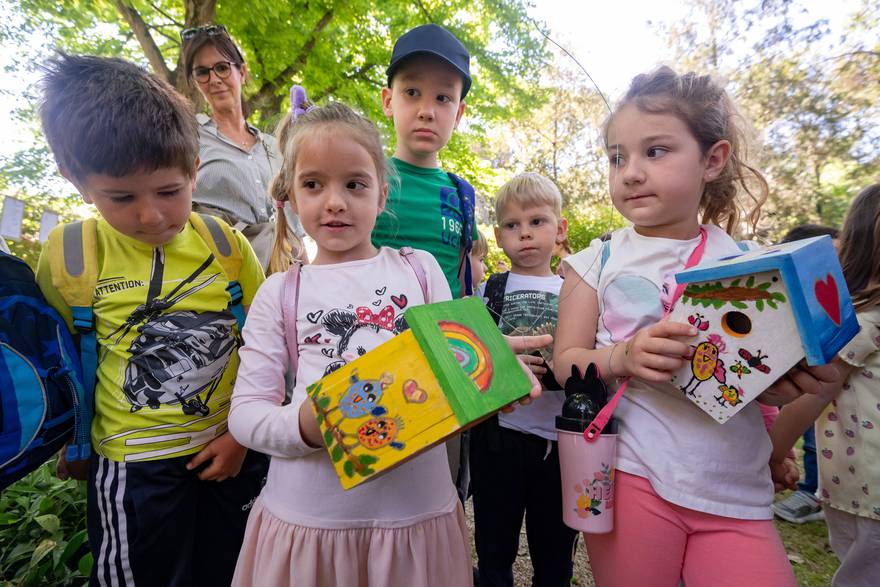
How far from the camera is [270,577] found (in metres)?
1.20

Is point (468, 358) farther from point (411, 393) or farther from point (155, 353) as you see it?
point (155, 353)

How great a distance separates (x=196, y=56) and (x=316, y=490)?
10.2 feet

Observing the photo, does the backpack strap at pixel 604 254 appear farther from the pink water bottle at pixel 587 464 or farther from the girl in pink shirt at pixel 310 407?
the girl in pink shirt at pixel 310 407

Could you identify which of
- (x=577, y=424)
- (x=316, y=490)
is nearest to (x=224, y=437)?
(x=316, y=490)

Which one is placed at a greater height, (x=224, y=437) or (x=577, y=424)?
(x=577, y=424)

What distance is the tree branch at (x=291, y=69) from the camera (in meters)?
6.89

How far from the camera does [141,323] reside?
1449 mm

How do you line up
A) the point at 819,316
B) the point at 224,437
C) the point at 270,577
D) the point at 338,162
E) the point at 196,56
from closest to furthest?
the point at 819,316 < the point at 270,577 < the point at 338,162 < the point at 224,437 < the point at 196,56

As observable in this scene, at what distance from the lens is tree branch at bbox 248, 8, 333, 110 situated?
689 centimetres

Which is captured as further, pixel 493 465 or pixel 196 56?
pixel 196 56

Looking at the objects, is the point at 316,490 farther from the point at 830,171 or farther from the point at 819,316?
the point at 830,171

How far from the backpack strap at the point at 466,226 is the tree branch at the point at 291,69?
6066 millimetres

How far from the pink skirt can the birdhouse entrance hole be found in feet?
3.24

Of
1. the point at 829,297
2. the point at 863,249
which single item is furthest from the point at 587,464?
the point at 863,249
